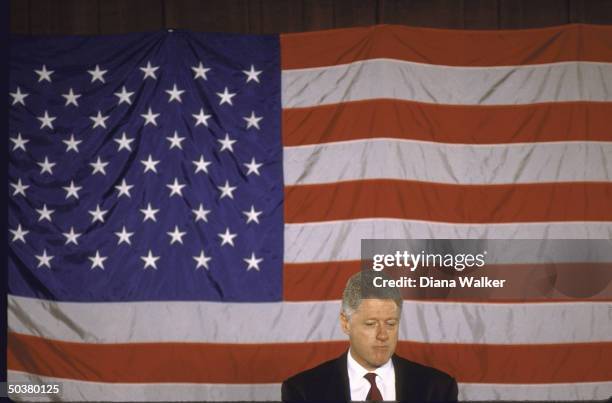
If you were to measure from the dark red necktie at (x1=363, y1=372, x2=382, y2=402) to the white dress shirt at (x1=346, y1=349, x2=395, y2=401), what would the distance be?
0.01m

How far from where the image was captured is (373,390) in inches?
114

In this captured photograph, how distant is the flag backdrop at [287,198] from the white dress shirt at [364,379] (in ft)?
6.61

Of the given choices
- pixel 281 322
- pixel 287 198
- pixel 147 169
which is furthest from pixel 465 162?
pixel 147 169

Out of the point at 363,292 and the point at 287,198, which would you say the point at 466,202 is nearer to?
the point at 287,198

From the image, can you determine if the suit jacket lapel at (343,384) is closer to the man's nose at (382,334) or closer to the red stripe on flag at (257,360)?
the man's nose at (382,334)

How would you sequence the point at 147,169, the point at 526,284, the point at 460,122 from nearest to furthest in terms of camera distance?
the point at 526,284
the point at 460,122
the point at 147,169

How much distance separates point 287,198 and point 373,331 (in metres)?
2.26

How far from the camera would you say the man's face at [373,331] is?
290 centimetres

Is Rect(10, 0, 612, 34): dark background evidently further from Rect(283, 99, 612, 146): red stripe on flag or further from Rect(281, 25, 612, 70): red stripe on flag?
Rect(283, 99, 612, 146): red stripe on flag

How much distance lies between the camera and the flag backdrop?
16.1 ft

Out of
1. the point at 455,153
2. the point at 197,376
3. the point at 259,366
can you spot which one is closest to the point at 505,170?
the point at 455,153

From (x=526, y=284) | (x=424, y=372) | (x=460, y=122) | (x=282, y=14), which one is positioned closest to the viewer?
(x=424, y=372)

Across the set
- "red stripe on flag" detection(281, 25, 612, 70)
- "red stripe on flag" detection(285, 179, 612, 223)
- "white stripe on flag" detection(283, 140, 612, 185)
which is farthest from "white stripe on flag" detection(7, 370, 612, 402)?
"red stripe on flag" detection(281, 25, 612, 70)

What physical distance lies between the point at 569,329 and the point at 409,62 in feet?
6.37
